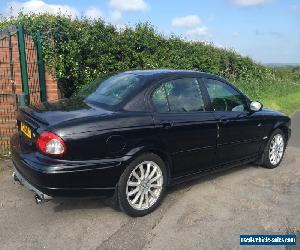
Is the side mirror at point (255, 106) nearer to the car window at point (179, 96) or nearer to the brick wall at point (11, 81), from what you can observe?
the car window at point (179, 96)

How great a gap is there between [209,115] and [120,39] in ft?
15.5

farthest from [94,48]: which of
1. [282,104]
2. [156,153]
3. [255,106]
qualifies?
[282,104]

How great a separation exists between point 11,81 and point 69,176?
3773mm

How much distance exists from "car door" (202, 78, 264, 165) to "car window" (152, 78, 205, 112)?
0.82 ft

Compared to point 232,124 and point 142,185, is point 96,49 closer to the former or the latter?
point 232,124

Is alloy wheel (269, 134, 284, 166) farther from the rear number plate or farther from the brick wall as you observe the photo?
the brick wall

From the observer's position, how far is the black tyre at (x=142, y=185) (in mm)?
4289

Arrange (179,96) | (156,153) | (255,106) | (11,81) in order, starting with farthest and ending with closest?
(11,81), (255,106), (179,96), (156,153)

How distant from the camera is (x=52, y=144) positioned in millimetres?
3908

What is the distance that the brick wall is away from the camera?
6.90 metres

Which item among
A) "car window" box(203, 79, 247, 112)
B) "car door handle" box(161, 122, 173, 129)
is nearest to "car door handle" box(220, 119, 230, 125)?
"car window" box(203, 79, 247, 112)

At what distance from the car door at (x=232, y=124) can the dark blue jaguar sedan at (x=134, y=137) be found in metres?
0.01

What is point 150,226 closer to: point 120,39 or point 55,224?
point 55,224

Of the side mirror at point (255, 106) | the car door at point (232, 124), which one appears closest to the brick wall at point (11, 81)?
the car door at point (232, 124)
